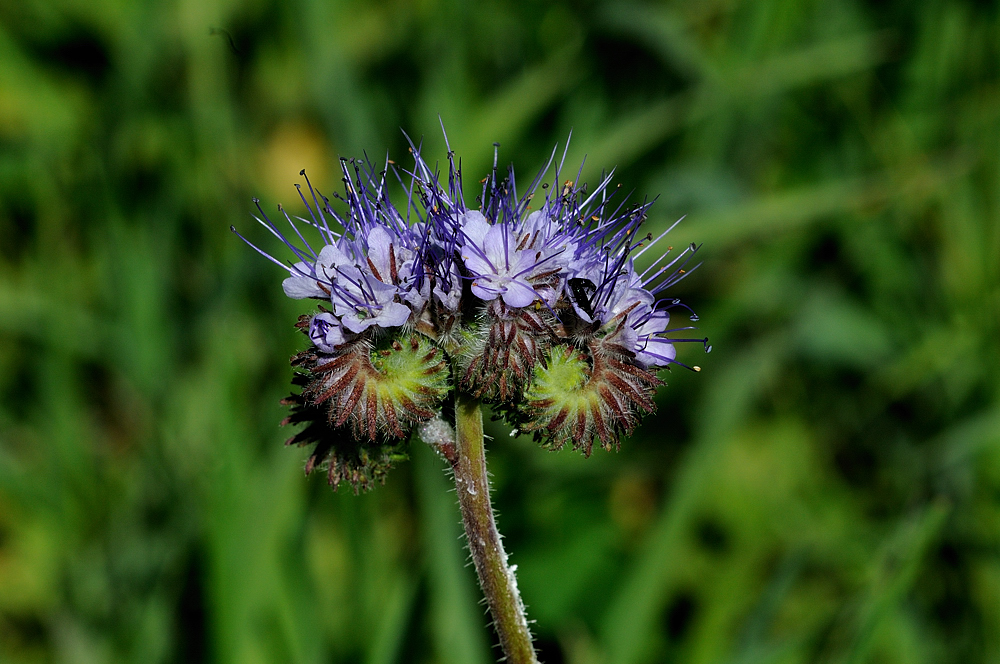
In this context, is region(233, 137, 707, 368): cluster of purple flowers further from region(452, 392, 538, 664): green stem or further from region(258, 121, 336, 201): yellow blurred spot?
region(258, 121, 336, 201): yellow blurred spot

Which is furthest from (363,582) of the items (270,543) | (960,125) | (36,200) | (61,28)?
(61,28)

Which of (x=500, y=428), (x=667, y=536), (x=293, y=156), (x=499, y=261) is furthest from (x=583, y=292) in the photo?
(x=293, y=156)

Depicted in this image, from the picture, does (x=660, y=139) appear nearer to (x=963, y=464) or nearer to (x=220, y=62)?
(x=963, y=464)

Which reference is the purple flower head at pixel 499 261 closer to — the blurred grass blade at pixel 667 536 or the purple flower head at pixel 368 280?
the purple flower head at pixel 368 280

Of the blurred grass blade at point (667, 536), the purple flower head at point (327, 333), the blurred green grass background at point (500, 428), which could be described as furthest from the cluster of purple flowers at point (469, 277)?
the blurred grass blade at point (667, 536)

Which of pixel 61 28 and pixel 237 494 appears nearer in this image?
pixel 237 494

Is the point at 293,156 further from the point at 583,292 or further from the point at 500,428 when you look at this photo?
the point at 583,292

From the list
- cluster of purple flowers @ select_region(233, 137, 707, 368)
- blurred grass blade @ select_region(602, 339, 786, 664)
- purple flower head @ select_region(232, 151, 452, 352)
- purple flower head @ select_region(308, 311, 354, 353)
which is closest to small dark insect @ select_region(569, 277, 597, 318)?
cluster of purple flowers @ select_region(233, 137, 707, 368)
